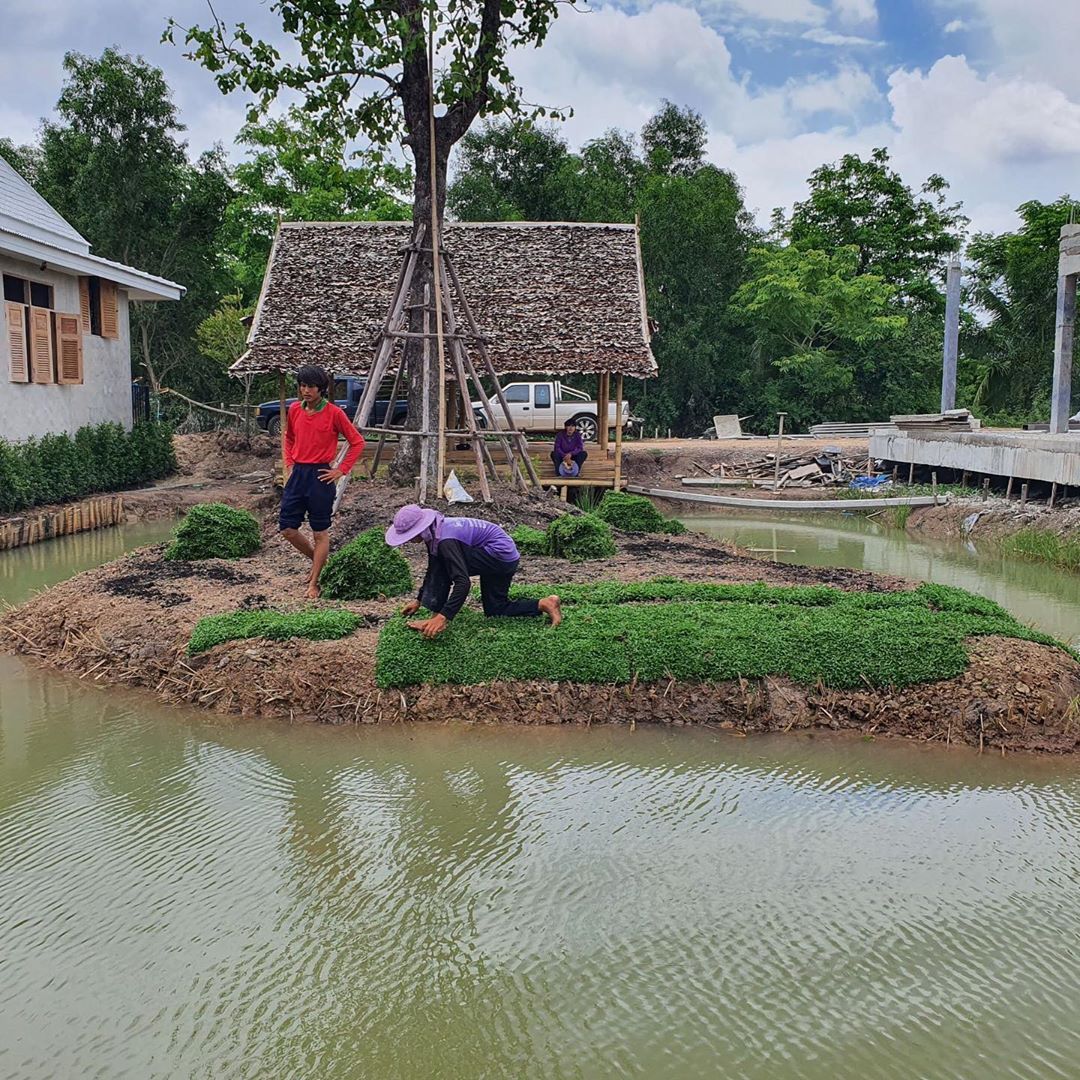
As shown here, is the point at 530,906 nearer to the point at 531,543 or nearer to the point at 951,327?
the point at 531,543

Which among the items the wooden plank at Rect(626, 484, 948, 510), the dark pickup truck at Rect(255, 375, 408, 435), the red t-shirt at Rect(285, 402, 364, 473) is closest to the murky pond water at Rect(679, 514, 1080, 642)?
the wooden plank at Rect(626, 484, 948, 510)

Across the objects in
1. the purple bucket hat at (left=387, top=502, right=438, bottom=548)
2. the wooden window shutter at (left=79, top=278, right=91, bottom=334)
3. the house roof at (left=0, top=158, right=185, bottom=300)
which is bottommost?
the purple bucket hat at (left=387, top=502, right=438, bottom=548)

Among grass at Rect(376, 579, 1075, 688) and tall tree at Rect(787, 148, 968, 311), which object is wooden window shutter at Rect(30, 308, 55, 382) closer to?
grass at Rect(376, 579, 1075, 688)

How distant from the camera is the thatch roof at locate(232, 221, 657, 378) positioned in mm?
17047

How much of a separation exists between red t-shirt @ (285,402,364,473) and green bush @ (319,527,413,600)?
0.81 m

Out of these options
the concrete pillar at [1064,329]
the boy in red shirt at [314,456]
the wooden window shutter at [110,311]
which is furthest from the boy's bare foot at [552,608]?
the wooden window shutter at [110,311]

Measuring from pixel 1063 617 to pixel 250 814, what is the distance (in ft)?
26.0

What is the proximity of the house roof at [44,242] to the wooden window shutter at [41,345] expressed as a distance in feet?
2.63

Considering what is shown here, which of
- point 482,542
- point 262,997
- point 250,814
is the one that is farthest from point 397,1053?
point 482,542

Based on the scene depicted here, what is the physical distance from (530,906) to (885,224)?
30877mm

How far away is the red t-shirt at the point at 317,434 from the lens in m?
8.02

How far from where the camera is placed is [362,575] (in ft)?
27.6

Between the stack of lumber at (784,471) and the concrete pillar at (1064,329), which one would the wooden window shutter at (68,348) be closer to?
the stack of lumber at (784,471)

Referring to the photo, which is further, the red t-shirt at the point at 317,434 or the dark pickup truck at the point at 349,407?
the dark pickup truck at the point at 349,407
